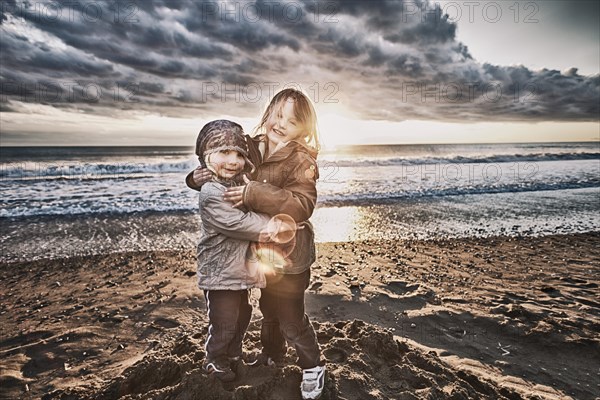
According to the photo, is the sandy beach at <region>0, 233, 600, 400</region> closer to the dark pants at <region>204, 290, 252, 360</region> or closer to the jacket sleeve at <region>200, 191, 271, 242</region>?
the dark pants at <region>204, 290, 252, 360</region>

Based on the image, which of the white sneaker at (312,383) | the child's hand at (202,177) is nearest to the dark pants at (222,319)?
the white sneaker at (312,383)

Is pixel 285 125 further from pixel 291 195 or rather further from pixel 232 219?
pixel 232 219

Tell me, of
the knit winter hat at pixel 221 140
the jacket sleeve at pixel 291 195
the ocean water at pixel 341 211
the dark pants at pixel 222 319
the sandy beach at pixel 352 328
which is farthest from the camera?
the ocean water at pixel 341 211

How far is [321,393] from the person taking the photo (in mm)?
2500

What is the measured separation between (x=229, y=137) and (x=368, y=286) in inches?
149

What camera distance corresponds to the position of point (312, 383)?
8.07 feet

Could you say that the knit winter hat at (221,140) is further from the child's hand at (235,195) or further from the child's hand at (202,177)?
the child's hand at (235,195)

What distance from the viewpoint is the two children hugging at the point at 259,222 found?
90.9 inches

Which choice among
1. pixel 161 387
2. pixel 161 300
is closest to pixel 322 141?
pixel 161 387

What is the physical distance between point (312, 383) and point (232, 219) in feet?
4.38

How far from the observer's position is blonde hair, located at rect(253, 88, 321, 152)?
97.7 inches

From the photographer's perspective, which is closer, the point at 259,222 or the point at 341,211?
the point at 259,222

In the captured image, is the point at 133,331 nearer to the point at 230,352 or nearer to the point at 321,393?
the point at 230,352

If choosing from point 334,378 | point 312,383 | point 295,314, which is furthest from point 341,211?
point 312,383
